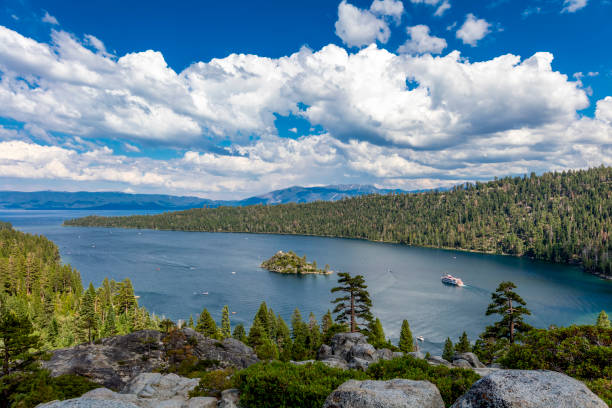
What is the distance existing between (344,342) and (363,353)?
6.16 metres

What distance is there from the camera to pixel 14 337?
29.2m

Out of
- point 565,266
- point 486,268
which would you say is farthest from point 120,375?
point 565,266

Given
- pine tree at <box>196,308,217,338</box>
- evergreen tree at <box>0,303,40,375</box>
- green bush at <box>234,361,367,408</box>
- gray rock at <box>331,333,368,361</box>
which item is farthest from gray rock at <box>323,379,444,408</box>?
pine tree at <box>196,308,217,338</box>

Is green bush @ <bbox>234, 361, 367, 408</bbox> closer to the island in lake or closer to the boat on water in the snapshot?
the boat on water

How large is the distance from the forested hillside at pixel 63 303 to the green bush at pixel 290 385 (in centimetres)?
7062

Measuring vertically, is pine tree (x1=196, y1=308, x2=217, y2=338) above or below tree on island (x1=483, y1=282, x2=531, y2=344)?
below

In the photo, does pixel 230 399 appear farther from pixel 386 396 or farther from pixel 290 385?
pixel 386 396

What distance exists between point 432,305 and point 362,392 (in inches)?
4715

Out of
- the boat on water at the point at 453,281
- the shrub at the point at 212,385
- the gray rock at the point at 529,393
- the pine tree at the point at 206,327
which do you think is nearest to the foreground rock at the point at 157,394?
the shrub at the point at 212,385

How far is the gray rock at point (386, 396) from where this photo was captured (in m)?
11.5

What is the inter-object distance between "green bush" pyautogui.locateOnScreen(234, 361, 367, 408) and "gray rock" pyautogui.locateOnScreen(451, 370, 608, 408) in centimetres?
708

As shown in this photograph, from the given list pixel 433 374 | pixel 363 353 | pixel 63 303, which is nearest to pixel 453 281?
A: pixel 363 353

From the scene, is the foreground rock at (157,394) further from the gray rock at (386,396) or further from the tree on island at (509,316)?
the tree on island at (509,316)

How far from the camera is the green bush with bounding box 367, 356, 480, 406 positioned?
13.5m
